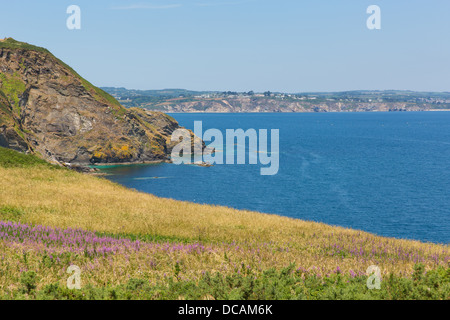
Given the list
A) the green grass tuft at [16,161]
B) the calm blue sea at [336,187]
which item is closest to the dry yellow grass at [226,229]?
the green grass tuft at [16,161]

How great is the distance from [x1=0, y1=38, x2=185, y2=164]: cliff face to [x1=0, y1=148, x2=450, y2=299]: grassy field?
78.0 metres

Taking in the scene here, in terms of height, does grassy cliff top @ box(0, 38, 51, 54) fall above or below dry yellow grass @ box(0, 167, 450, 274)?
above

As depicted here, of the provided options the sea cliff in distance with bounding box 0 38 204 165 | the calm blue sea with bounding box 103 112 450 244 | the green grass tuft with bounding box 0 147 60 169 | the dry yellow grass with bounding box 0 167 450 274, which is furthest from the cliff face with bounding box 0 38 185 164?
the dry yellow grass with bounding box 0 167 450 274

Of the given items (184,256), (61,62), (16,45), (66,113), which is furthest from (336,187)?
(16,45)

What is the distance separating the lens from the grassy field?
7.61 meters

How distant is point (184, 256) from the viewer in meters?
10.5

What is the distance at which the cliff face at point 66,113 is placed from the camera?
93562mm

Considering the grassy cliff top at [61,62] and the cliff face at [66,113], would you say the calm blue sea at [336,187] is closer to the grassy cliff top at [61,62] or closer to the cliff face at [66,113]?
the cliff face at [66,113]

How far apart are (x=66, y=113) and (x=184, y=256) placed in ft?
315

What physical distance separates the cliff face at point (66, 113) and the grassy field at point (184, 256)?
78.0 meters

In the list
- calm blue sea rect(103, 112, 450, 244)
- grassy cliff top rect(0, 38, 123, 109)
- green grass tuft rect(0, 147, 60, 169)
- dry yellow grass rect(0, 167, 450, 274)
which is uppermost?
grassy cliff top rect(0, 38, 123, 109)

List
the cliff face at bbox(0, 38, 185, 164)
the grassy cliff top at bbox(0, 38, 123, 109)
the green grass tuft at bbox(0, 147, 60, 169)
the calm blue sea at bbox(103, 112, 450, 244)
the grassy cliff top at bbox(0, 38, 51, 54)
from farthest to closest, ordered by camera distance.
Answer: the grassy cliff top at bbox(0, 38, 123, 109) → the grassy cliff top at bbox(0, 38, 51, 54) → the cliff face at bbox(0, 38, 185, 164) → the calm blue sea at bbox(103, 112, 450, 244) → the green grass tuft at bbox(0, 147, 60, 169)

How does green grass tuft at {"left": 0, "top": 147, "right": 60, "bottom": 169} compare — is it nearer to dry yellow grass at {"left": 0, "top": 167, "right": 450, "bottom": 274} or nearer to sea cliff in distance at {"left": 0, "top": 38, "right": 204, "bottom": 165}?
dry yellow grass at {"left": 0, "top": 167, "right": 450, "bottom": 274}
